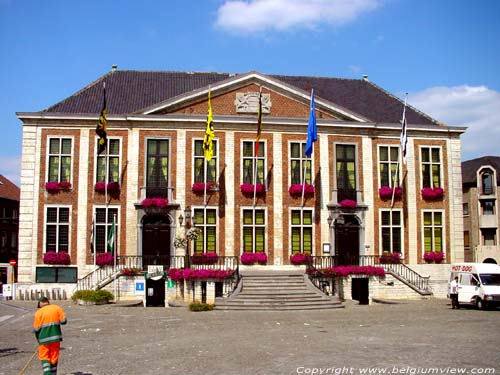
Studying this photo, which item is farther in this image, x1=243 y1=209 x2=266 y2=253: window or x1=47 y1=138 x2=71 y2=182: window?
x1=243 y1=209 x2=266 y2=253: window

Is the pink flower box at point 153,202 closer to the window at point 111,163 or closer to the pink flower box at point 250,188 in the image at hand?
the window at point 111,163

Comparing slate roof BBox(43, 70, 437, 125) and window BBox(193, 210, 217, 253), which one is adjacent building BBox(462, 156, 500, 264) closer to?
slate roof BBox(43, 70, 437, 125)

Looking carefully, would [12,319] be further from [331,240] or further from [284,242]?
[331,240]

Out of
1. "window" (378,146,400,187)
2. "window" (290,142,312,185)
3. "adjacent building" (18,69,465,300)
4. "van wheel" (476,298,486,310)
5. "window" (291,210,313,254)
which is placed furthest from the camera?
"window" (378,146,400,187)

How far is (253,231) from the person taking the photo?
98.2ft

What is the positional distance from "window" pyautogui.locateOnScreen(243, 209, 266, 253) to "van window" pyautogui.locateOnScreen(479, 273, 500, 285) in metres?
10.4

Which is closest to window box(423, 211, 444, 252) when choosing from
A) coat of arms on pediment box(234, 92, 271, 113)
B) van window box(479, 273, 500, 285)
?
van window box(479, 273, 500, 285)

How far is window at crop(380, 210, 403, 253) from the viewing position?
3103 centimetres

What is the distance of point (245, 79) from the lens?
99.9ft

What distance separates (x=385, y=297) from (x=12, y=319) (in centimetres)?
1638

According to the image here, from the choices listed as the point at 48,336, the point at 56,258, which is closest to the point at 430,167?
the point at 56,258

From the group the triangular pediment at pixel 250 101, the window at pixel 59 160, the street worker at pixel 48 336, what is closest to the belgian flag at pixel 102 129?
the triangular pediment at pixel 250 101

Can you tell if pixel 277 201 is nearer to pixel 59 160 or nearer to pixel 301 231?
pixel 301 231

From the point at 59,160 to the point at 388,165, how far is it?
54.2ft
